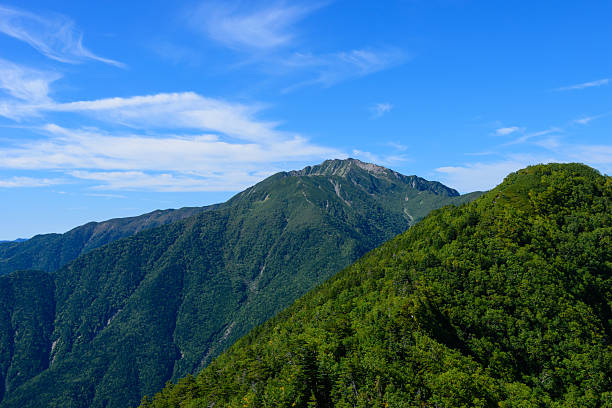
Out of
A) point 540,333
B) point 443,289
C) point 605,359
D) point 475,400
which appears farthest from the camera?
point 443,289

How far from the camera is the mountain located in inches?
3415

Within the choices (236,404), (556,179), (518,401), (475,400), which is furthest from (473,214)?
(236,404)

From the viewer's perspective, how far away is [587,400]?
3969 inches

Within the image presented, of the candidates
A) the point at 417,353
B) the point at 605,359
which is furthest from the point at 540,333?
Result: the point at 417,353

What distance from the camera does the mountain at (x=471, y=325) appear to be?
8675cm

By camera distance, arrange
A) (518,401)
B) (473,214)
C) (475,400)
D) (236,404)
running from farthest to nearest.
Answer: (473,214)
(236,404)
(518,401)
(475,400)

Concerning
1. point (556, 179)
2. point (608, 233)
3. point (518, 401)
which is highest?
point (556, 179)

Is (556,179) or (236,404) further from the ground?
(556,179)

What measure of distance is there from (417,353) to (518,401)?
88.3 ft

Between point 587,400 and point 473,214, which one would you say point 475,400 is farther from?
point 473,214

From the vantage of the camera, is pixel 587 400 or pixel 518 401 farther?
pixel 587 400

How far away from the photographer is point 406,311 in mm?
115312

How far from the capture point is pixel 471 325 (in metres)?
128

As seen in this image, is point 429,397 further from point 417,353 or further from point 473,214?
point 473,214
